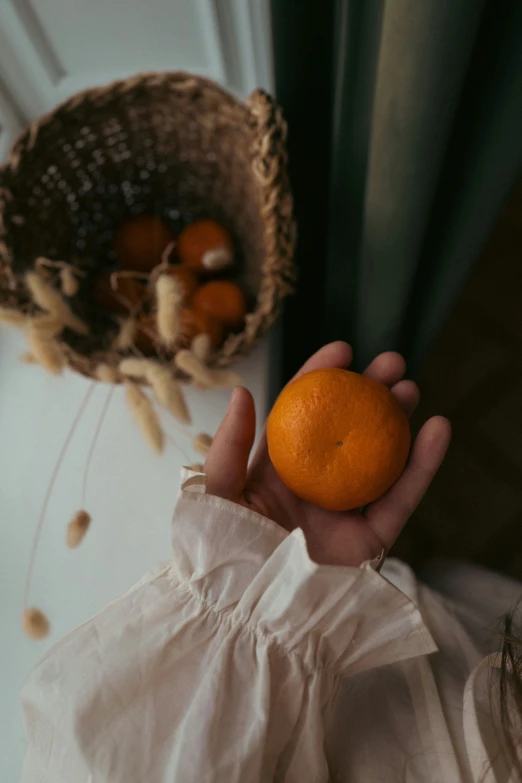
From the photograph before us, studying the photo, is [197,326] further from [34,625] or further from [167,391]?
[34,625]

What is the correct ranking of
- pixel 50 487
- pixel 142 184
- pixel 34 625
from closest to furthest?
pixel 34 625
pixel 50 487
pixel 142 184

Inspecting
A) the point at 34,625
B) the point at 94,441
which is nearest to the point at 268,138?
the point at 94,441

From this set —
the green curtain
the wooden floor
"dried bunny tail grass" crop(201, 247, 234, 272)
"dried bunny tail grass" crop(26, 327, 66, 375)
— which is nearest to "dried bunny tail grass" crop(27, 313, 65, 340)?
"dried bunny tail grass" crop(26, 327, 66, 375)

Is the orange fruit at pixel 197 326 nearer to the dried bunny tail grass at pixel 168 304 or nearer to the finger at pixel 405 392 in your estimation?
the dried bunny tail grass at pixel 168 304

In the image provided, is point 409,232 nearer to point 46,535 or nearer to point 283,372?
point 283,372

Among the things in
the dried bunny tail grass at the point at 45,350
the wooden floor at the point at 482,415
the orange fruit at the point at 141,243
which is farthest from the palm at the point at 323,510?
the wooden floor at the point at 482,415

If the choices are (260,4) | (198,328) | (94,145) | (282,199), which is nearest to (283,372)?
(198,328)
